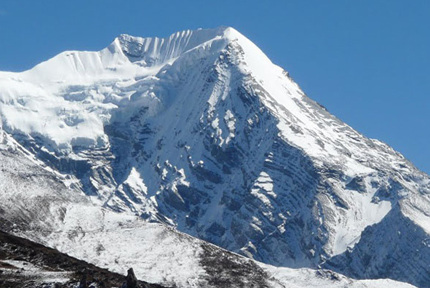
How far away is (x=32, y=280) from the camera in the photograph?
196125mm

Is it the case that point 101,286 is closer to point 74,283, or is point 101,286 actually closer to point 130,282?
point 74,283

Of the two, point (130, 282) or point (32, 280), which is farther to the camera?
point (32, 280)

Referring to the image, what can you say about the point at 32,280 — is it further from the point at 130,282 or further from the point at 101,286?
the point at 130,282

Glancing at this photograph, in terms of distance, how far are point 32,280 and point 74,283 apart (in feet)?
19.9

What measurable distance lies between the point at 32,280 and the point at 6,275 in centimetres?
365

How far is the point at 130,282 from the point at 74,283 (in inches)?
718

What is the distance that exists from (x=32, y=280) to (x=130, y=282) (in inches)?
913

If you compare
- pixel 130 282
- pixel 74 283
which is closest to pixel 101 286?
pixel 74 283

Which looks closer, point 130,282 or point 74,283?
point 130,282

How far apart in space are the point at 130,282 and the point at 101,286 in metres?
22.7

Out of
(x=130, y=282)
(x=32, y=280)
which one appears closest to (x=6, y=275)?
(x=32, y=280)

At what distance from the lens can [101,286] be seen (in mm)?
199250

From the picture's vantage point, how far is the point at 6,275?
19725cm

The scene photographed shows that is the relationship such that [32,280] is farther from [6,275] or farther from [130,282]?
[130,282]
